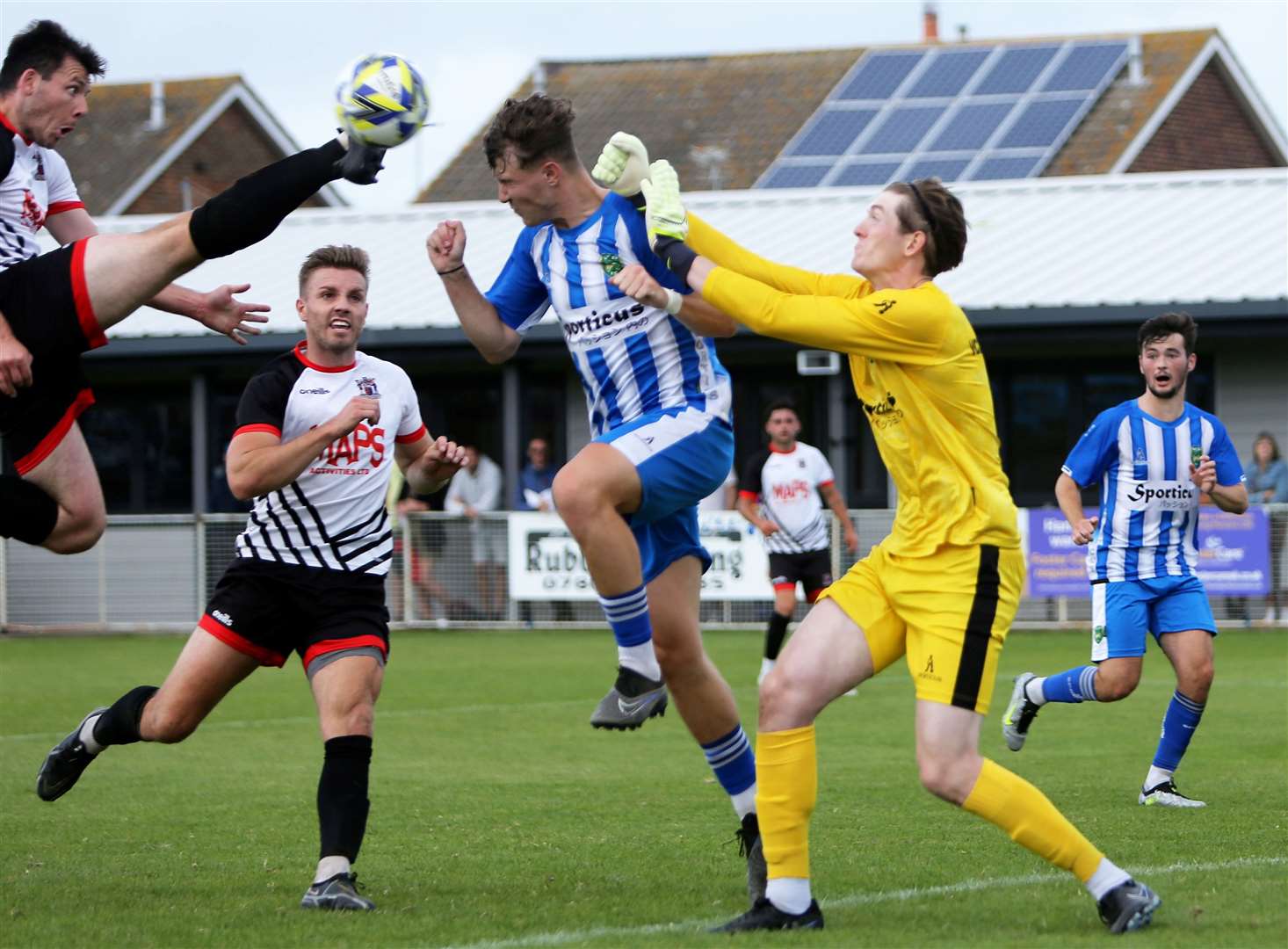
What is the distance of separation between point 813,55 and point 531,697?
3117 centimetres

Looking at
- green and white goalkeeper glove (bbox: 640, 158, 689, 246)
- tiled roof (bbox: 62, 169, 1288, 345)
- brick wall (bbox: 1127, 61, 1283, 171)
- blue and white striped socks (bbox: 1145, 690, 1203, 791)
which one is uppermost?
brick wall (bbox: 1127, 61, 1283, 171)

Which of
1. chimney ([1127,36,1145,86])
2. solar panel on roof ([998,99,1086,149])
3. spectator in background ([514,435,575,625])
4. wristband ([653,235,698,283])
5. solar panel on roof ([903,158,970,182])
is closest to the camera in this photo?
wristband ([653,235,698,283])

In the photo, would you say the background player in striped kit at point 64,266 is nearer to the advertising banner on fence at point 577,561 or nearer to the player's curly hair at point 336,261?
the player's curly hair at point 336,261

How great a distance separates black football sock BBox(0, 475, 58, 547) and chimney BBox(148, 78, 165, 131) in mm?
38169

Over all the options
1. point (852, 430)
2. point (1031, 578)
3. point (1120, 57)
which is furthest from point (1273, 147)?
point (1031, 578)

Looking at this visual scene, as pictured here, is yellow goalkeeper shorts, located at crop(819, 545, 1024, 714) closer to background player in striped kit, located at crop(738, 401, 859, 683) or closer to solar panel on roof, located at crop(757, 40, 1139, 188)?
background player in striped kit, located at crop(738, 401, 859, 683)

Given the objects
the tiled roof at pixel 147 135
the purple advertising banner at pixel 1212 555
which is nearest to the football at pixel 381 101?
the purple advertising banner at pixel 1212 555

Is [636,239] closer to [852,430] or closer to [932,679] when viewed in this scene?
[932,679]

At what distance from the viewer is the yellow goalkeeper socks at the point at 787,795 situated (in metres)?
5.91

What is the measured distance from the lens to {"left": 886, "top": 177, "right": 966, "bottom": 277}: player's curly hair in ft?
19.6

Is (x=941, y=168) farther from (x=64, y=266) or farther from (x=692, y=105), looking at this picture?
(x=64, y=266)

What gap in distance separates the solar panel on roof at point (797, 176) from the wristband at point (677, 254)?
26.5 meters

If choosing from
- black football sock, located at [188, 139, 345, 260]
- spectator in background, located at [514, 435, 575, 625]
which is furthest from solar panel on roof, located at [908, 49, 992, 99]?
black football sock, located at [188, 139, 345, 260]

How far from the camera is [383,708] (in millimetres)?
14289
